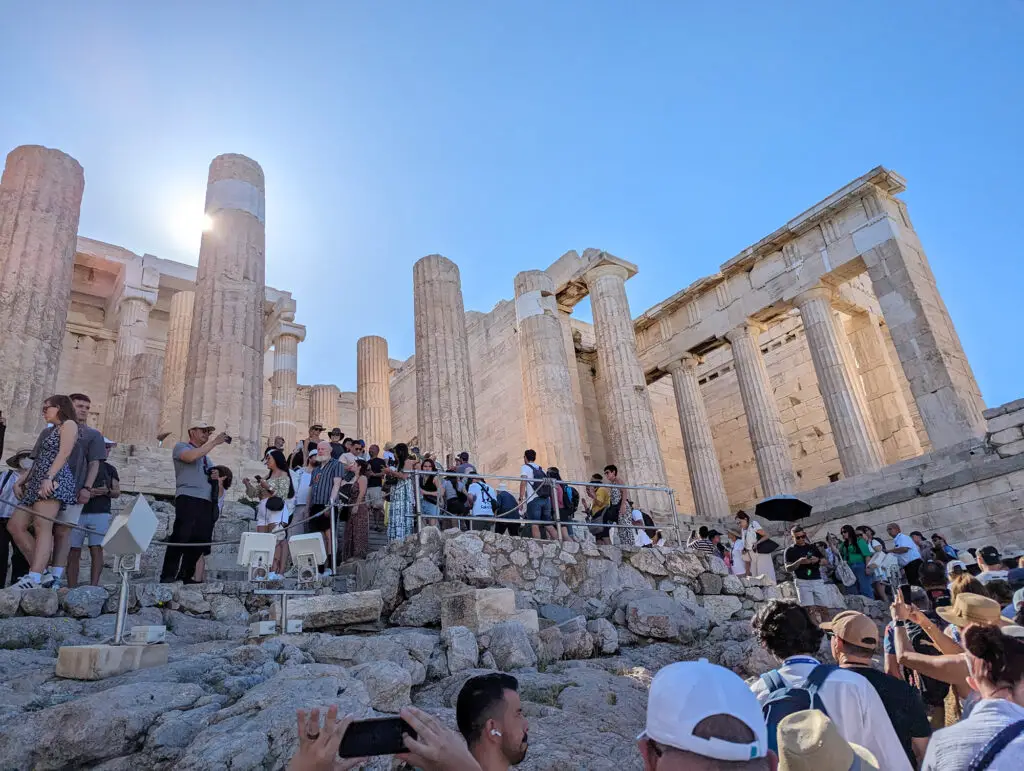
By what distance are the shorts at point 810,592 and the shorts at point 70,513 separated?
8.26m

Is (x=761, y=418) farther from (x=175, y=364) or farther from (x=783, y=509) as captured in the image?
(x=175, y=364)

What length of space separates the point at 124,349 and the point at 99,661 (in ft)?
52.2

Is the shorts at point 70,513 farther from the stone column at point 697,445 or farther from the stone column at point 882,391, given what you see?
the stone column at point 882,391

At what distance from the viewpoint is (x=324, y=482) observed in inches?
324

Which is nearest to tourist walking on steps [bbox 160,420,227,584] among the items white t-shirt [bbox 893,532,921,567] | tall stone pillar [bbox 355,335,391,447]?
white t-shirt [bbox 893,532,921,567]

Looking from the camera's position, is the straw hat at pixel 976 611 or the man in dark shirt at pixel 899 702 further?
the straw hat at pixel 976 611

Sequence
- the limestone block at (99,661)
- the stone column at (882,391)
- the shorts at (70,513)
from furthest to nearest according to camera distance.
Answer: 1. the stone column at (882,391)
2. the shorts at (70,513)
3. the limestone block at (99,661)

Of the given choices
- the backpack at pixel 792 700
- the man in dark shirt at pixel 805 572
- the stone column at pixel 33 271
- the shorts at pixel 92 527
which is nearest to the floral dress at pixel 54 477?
the shorts at pixel 92 527

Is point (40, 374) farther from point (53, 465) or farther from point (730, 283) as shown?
point (730, 283)

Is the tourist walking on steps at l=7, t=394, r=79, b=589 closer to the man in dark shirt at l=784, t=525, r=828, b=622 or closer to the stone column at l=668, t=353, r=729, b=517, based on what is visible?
the man in dark shirt at l=784, t=525, r=828, b=622

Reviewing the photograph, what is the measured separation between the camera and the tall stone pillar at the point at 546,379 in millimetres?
17500

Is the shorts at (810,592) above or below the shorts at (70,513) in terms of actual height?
below

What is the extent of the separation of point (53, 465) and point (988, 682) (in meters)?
6.38

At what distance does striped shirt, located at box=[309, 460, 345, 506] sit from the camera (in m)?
8.15
